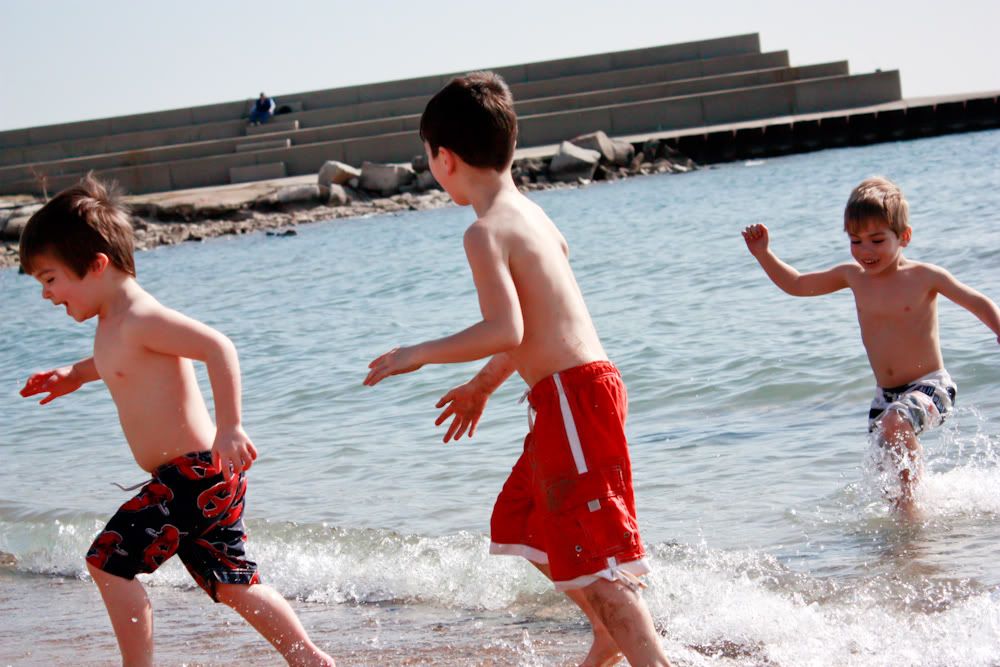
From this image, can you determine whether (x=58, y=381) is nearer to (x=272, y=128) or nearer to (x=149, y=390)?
(x=149, y=390)

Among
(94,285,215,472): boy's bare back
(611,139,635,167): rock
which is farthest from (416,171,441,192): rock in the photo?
(94,285,215,472): boy's bare back

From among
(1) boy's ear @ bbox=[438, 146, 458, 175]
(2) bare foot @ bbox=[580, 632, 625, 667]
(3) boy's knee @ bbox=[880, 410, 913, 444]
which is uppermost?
(1) boy's ear @ bbox=[438, 146, 458, 175]

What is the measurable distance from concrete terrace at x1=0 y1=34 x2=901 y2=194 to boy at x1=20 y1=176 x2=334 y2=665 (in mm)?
28606

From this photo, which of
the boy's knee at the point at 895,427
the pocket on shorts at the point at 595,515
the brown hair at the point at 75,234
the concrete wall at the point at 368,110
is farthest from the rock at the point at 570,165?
the pocket on shorts at the point at 595,515

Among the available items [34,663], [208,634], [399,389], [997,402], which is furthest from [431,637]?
[399,389]

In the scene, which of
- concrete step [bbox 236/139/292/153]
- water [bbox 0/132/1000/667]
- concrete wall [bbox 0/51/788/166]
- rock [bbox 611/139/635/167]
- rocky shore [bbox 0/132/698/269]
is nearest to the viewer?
water [bbox 0/132/1000/667]

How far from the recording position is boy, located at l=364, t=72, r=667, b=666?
2514 mm

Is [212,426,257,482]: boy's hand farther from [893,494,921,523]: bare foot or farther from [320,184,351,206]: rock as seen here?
[320,184,351,206]: rock

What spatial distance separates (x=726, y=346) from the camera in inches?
307

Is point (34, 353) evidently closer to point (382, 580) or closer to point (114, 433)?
point (114, 433)

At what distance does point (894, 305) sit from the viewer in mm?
4258

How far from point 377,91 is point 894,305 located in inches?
1286

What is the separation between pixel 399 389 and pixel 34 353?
5.49m

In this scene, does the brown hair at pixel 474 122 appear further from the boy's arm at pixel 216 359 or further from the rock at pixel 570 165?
the rock at pixel 570 165
